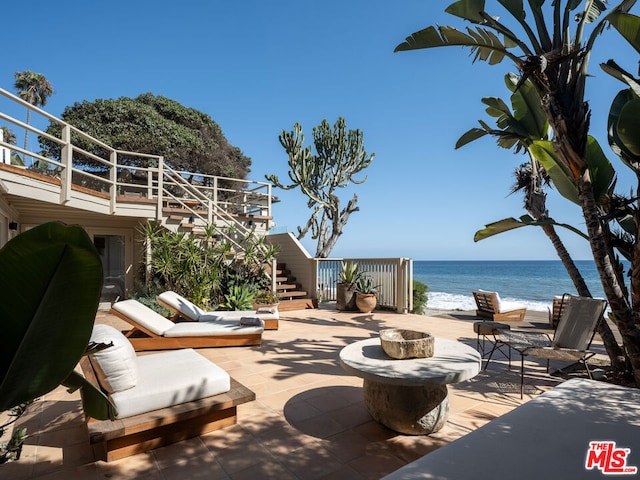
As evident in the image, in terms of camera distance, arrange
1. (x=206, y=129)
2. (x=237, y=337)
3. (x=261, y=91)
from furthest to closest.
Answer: (x=206, y=129), (x=261, y=91), (x=237, y=337)

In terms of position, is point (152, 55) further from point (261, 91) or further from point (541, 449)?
point (541, 449)

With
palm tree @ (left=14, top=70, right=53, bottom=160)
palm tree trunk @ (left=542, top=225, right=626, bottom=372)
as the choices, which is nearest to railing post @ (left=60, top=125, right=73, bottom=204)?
palm tree trunk @ (left=542, top=225, right=626, bottom=372)

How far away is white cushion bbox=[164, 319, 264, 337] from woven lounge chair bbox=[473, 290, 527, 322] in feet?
21.4

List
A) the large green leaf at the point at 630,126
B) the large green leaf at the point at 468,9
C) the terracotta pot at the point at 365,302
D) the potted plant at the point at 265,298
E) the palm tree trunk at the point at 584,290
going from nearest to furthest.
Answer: the large green leaf at the point at 630,126 < the large green leaf at the point at 468,9 < the palm tree trunk at the point at 584,290 < the terracotta pot at the point at 365,302 < the potted plant at the point at 265,298

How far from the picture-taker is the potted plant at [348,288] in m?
8.96

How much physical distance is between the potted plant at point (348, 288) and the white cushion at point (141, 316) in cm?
480

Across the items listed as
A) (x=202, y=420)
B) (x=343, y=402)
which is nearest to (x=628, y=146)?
(x=343, y=402)

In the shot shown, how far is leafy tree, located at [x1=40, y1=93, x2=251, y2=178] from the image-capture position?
704 inches

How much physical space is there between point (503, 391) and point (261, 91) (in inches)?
534

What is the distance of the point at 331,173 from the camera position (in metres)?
16.1

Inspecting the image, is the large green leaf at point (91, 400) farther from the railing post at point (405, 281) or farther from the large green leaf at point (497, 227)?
the railing post at point (405, 281)

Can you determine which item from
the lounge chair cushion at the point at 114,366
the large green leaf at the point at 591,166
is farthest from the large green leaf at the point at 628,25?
the lounge chair cushion at the point at 114,366

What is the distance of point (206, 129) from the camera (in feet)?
72.7

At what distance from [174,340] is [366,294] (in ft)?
16.4
